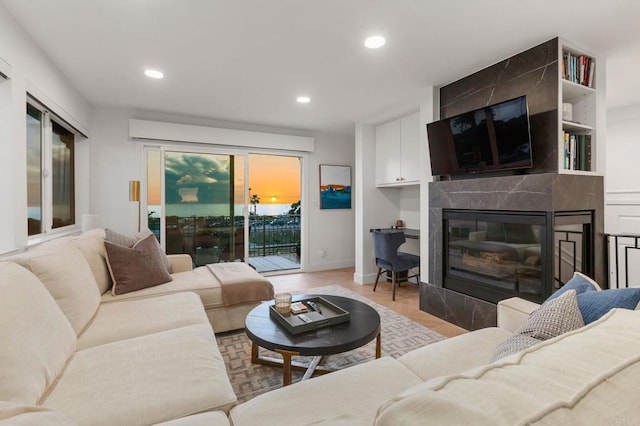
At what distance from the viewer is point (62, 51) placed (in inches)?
100

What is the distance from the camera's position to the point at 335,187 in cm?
553

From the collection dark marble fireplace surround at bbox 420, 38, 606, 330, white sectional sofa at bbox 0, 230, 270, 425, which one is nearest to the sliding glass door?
white sectional sofa at bbox 0, 230, 270, 425

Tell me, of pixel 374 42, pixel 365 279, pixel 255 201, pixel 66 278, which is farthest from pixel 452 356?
pixel 255 201

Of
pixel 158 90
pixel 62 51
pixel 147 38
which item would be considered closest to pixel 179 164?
pixel 158 90

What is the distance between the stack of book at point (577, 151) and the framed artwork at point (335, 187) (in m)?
3.44

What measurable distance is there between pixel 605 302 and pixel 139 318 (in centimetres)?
231

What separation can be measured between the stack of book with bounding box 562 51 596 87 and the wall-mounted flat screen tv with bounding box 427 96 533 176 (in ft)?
1.66

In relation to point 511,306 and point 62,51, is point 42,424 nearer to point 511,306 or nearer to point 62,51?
point 511,306

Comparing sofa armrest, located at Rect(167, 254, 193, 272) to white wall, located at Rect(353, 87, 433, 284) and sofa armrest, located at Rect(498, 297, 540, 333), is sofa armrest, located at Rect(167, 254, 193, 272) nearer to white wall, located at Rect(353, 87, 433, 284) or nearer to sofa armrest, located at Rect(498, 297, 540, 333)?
white wall, located at Rect(353, 87, 433, 284)

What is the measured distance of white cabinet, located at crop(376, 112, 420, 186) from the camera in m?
3.99

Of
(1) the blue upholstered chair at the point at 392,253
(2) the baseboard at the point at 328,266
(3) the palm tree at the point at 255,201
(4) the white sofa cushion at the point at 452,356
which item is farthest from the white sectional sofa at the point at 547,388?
(3) the palm tree at the point at 255,201

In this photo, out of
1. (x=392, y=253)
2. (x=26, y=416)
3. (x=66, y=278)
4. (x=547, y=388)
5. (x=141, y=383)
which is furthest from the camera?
(x=392, y=253)

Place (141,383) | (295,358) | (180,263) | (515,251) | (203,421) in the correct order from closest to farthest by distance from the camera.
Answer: (203,421), (141,383), (295,358), (515,251), (180,263)

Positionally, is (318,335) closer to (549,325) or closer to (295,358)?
(295,358)
